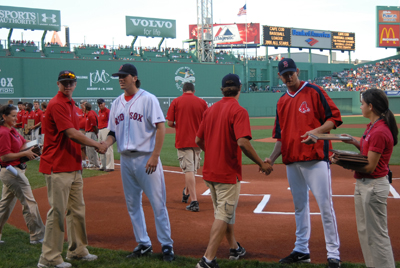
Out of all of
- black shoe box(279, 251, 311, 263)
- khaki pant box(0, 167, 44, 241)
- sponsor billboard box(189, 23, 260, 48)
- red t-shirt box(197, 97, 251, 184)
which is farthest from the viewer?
sponsor billboard box(189, 23, 260, 48)

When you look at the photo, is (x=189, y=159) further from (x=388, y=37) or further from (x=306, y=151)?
(x=388, y=37)

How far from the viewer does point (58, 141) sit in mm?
4195

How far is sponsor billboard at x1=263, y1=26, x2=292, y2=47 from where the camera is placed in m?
57.4

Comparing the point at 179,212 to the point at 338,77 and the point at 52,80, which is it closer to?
the point at 52,80

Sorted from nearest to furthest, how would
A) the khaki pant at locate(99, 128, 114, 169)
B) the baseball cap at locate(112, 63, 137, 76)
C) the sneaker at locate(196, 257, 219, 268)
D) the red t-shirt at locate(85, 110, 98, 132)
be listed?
the sneaker at locate(196, 257, 219, 268) < the baseball cap at locate(112, 63, 137, 76) < the khaki pant at locate(99, 128, 114, 169) < the red t-shirt at locate(85, 110, 98, 132)

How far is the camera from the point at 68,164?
165 inches

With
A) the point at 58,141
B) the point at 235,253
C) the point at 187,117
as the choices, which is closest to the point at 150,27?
the point at 187,117

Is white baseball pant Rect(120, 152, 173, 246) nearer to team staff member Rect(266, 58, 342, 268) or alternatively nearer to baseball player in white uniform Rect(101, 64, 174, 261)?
baseball player in white uniform Rect(101, 64, 174, 261)

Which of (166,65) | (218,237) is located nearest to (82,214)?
(218,237)

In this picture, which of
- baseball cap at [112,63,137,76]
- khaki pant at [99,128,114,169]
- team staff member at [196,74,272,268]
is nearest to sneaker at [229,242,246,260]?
team staff member at [196,74,272,268]

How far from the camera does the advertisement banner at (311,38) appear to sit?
5950cm

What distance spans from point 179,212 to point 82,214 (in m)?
2.39

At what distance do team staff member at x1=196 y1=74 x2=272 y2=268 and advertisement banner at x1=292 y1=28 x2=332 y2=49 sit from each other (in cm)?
5846

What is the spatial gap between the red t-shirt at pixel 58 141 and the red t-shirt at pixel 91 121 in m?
7.23
